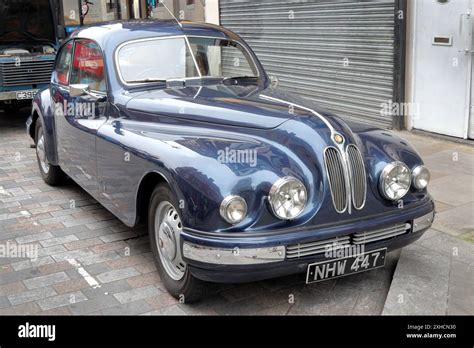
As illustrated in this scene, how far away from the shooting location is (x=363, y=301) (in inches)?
152

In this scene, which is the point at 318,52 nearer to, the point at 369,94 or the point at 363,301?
the point at 369,94

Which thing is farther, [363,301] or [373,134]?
[373,134]

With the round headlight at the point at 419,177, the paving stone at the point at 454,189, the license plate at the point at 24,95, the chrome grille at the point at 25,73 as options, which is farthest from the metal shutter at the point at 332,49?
the round headlight at the point at 419,177

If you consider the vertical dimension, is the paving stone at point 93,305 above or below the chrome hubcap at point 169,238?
below

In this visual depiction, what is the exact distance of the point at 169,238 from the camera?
385cm

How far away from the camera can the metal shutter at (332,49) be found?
841 cm

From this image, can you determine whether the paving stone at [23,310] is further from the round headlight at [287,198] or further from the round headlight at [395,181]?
the round headlight at [395,181]

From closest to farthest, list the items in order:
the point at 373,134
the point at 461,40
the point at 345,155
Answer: the point at 345,155, the point at 373,134, the point at 461,40

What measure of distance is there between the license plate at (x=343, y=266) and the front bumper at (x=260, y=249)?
0.15 feet

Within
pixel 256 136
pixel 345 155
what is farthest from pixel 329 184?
pixel 256 136

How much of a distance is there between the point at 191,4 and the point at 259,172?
10.9m

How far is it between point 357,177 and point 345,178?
0.11m

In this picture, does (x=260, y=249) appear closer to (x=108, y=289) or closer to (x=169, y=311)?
(x=169, y=311)

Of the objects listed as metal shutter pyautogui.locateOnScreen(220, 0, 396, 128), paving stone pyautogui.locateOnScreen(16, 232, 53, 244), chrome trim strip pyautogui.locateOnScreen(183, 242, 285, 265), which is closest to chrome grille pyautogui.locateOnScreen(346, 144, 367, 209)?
chrome trim strip pyautogui.locateOnScreen(183, 242, 285, 265)
